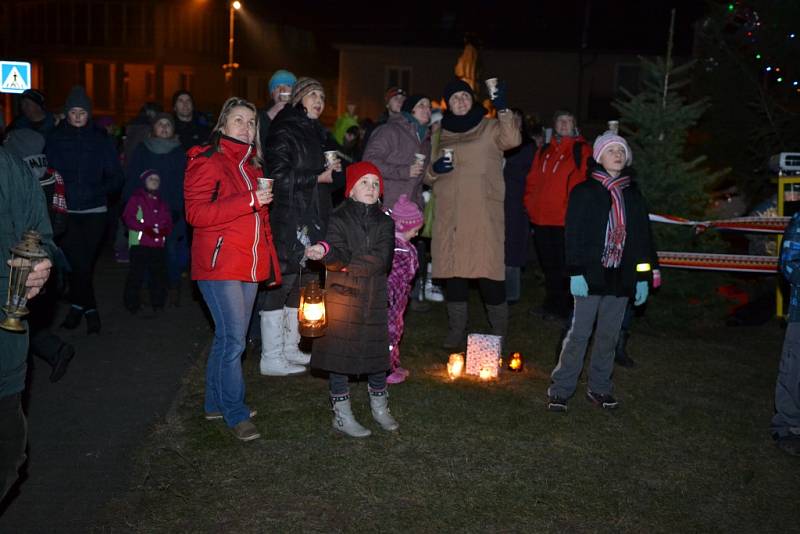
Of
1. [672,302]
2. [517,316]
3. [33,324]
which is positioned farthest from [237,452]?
[672,302]

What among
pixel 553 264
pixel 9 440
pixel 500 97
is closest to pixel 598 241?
pixel 500 97

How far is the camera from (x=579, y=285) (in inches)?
260

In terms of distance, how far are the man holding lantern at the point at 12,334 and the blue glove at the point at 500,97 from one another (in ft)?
13.9

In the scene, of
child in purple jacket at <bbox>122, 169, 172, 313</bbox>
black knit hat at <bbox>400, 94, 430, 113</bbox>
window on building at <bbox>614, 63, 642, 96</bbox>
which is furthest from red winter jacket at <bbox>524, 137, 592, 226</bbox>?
window on building at <bbox>614, 63, 642, 96</bbox>

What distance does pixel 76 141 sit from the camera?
868cm

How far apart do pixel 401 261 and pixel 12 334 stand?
3667 mm

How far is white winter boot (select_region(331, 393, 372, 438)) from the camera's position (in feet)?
19.9

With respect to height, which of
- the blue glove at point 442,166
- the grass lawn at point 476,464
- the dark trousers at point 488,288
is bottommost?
the grass lawn at point 476,464

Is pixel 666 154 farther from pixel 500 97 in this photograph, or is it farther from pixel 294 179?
pixel 294 179

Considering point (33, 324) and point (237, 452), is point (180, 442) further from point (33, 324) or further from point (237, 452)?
point (33, 324)

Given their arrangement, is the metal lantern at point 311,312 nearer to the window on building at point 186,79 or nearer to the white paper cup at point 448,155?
the white paper cup at point 448,155

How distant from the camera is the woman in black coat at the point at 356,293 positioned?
5.96m

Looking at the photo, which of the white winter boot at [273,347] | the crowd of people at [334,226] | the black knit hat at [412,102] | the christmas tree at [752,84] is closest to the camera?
the crowd of people at [334,226]

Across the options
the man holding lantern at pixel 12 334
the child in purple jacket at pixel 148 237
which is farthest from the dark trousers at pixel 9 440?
the child in purple jacket at pixel 148 237
